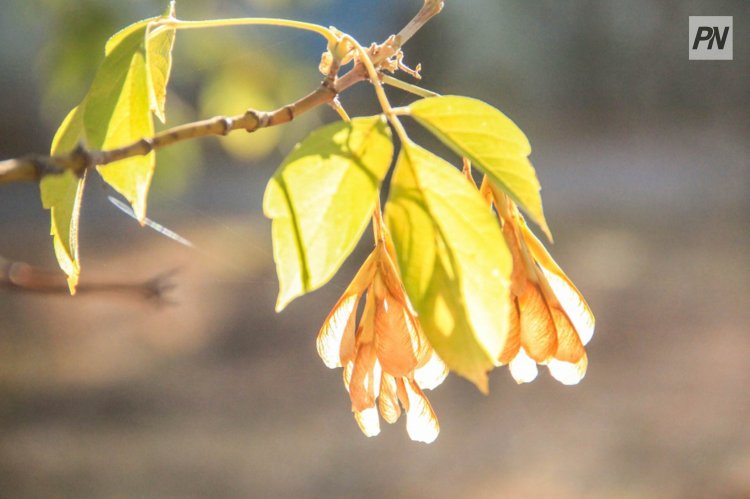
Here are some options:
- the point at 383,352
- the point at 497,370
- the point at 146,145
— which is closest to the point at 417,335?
the point at 383,352

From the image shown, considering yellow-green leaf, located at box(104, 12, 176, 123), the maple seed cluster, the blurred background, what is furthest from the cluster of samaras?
the blurred background

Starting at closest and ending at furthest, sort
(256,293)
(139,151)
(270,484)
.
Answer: (139,151) → (270,484) → (256,293)

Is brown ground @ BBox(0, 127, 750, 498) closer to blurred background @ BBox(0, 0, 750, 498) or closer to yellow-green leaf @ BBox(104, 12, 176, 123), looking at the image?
blurred background @ BBox(0, 0, 750, 498)

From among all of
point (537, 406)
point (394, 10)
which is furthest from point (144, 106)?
point (537, 406)

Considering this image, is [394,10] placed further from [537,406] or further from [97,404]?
[97,404]

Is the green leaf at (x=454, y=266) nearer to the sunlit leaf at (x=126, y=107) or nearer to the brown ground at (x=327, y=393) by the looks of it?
the sunlit leaf at (x=126, y=107)

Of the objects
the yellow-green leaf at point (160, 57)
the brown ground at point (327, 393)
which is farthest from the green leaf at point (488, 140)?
the brown ground at point (327, 393)

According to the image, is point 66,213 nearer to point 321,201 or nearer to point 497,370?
point 321,201
